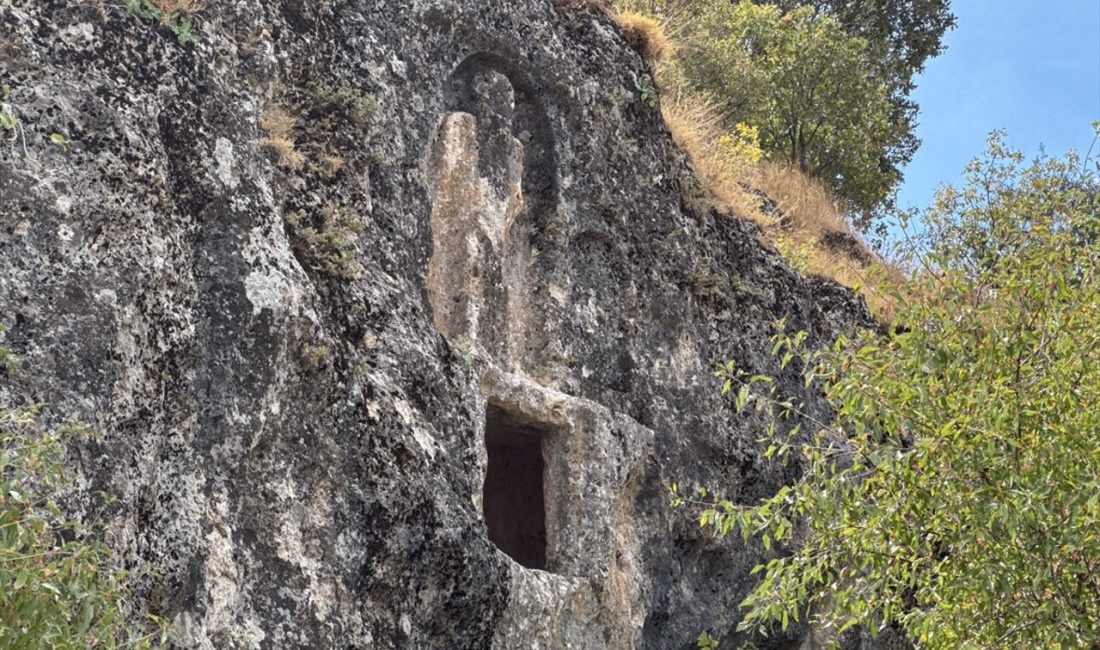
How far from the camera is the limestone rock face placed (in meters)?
8.25

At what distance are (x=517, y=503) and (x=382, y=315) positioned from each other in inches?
216

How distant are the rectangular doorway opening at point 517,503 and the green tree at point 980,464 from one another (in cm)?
546

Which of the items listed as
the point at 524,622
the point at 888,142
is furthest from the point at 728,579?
the point at 888,142

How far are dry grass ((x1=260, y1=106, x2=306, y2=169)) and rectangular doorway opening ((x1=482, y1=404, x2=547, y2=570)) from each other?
16.9ft

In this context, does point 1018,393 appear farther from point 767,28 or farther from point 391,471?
point 767,28

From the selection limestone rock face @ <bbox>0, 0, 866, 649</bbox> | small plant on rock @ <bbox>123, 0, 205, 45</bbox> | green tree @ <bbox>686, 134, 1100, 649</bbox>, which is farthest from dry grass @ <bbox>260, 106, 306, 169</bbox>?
green tree @ <bbox>686, 134, 1100, 649</bbox>

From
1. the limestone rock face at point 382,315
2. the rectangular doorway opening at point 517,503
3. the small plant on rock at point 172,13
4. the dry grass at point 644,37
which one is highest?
the dry grass at point 644,37

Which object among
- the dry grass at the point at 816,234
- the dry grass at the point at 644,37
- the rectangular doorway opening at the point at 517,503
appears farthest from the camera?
the dry grass at the point at 816,234

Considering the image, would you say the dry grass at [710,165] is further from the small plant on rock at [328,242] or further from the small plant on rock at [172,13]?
the small plant on rock at [172,13]

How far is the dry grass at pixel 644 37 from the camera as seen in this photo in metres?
15.1

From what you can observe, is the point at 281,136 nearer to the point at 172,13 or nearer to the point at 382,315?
the point at 172,13

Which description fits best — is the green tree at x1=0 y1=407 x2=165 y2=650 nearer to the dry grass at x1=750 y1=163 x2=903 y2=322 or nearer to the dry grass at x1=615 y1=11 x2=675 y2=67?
the dry grass at x1=615 y1=11 x2=675 y2=67

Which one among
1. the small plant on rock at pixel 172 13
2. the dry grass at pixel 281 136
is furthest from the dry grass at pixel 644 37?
the small plant on rock at pixel 172 13

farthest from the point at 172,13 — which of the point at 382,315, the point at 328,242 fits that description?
the point at 382,315
